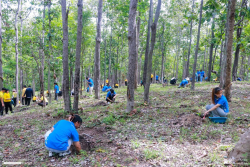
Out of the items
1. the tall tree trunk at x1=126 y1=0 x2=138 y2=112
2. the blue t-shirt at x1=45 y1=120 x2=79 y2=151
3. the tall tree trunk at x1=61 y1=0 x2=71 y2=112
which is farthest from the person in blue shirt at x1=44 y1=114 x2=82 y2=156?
the tall tree trunk at x1=61 y1=0 x2=71 y2=112

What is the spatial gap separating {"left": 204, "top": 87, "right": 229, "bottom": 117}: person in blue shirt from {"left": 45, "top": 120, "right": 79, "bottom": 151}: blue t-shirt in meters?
4.38

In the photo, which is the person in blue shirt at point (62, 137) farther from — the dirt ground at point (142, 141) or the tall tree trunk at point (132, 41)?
the tall tree trunk at point (132, 41)

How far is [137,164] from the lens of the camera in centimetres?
376

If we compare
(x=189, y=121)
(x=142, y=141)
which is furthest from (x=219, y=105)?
(x=142, y=141)

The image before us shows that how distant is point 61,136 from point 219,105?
16.0 feet

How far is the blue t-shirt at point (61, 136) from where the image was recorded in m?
4.29

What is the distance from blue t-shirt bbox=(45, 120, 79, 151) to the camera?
14.1ft

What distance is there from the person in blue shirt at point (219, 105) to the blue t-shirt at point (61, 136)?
4.38m

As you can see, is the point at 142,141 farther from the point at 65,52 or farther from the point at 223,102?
the point at 65,52

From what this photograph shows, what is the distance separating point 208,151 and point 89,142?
10.1ft

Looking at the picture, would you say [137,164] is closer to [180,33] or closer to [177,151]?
[177,151]

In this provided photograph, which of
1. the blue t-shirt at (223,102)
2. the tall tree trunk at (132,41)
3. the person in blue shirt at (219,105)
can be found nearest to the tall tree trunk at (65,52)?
the tall tree trunk at (132,41)

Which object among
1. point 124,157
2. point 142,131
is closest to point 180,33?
point 142,131

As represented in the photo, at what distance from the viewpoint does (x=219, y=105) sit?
5.81m
